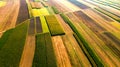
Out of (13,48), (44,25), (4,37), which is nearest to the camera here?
(13,48)

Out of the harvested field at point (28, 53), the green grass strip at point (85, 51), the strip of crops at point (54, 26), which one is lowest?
the strip of crops at point (54, 26)

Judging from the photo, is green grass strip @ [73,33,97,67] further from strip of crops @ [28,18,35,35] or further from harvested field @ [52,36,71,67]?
strip of crops @ [28,18,35,35]

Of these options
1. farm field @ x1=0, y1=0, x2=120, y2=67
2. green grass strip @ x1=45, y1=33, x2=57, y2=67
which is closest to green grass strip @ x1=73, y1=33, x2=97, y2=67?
farm field @ x1=0, y1=0, x2=120, y2=67

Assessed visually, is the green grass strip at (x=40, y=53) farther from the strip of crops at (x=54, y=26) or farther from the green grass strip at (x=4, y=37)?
the green grass strip at (x=4, y=37)

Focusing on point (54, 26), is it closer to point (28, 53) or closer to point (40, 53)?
point (40, 53)

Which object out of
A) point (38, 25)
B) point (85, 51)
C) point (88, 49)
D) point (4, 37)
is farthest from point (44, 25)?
point (85, 51)

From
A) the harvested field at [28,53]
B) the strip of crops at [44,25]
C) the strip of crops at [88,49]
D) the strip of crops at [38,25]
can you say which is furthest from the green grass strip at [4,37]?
the strip of crops at [88,49]

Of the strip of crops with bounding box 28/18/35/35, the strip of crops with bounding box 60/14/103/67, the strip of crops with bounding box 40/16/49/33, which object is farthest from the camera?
the strip of crops with bounding box 40/16/49/33
